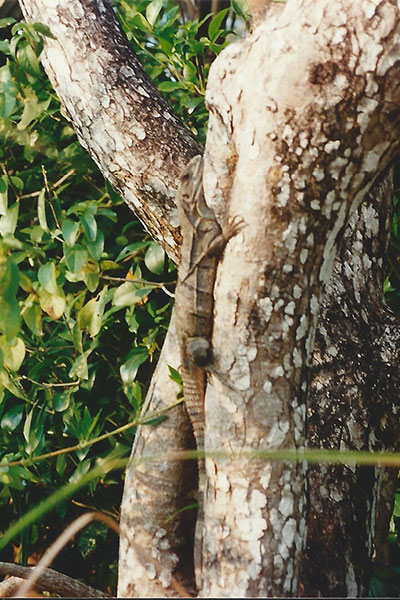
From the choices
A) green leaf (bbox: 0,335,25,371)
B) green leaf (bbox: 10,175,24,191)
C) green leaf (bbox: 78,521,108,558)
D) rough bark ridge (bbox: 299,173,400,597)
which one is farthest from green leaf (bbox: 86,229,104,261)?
green leaf (bbox: 78,521,108,558)

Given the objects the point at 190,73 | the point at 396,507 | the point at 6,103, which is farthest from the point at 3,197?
the point at 396,507

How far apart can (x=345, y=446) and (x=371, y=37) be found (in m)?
0.90

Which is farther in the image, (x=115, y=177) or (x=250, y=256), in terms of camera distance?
(x=115, y=177)

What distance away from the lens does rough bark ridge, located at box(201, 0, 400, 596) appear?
4.50 ft

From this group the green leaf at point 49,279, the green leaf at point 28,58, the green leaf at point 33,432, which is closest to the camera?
the green leaf at point 28,58

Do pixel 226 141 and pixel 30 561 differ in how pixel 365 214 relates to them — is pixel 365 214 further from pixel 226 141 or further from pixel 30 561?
pixel 30 561

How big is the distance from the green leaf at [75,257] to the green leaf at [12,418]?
1.65 feet

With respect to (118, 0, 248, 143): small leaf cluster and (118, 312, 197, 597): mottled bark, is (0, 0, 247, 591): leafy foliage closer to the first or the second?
(118, 0, 248, 143): small leaf cluster

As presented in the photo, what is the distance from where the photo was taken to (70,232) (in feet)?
7.04

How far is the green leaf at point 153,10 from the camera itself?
233 cm

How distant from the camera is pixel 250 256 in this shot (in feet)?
4.66

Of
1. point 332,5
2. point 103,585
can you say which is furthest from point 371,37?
point 103,585

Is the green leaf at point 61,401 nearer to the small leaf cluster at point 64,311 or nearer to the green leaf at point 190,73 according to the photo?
the small leaf cluster at point 64,311

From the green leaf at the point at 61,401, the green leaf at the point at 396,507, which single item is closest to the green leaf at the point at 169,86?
the green leaf at the point at 61,401
